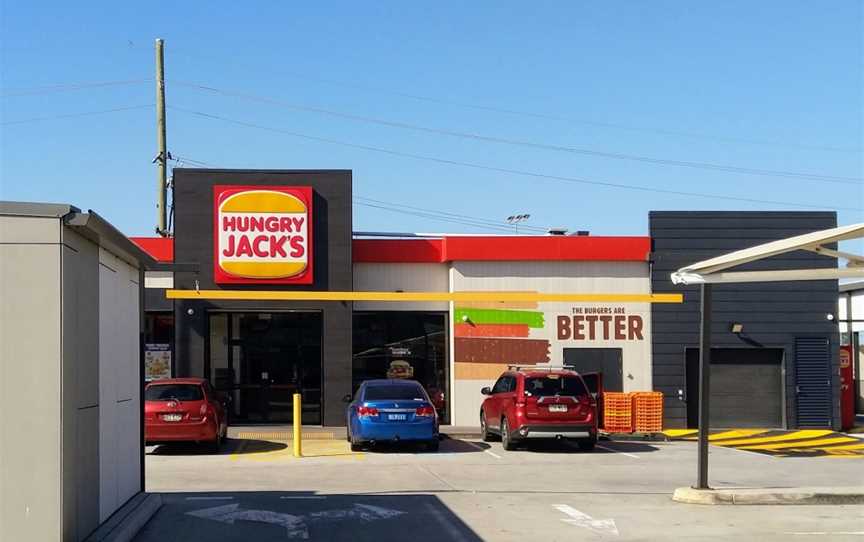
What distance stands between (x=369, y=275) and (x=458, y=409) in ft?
13.9

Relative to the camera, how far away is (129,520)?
11.1 m

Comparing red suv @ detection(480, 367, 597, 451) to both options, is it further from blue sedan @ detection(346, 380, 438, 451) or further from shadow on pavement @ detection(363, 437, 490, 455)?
blue sedan @ detection(346, 380, 438, 451)

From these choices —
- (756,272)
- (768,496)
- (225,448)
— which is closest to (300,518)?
(768,496)

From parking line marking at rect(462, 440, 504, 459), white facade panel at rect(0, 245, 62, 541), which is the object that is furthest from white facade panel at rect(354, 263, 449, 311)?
white facade panel at rect(0, 245, 62, 541)

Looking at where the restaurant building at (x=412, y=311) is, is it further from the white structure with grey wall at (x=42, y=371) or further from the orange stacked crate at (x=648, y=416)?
the white structure with grey wall at (x=42, y=371)

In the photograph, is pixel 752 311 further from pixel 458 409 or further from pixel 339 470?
pixel 339 470

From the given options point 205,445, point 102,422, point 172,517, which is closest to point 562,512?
point 172,517

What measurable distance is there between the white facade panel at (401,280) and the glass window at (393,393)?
628 cm

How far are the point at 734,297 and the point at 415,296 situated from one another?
8.56m

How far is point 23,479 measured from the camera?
27.5ft

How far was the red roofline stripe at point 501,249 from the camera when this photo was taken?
1080 inches

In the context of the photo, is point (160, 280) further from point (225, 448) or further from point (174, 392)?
point (174, 392)

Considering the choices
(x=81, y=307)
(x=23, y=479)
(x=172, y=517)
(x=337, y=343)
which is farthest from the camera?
(x=337, y=343)

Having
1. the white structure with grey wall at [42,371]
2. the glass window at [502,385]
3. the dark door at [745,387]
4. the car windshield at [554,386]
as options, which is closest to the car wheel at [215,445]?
the glass window at [502,385]
